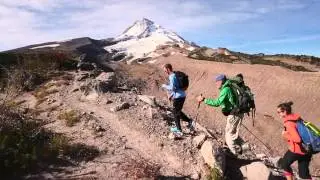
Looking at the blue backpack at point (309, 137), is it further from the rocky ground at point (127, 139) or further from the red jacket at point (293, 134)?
the rocky ground at point (127, 139)

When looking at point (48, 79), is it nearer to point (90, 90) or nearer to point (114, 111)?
point (90, 90)

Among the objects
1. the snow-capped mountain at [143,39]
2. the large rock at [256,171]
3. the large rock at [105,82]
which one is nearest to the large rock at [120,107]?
the large rock at [105,82]

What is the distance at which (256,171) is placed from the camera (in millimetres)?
11477

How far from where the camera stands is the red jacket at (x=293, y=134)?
30.8 ft

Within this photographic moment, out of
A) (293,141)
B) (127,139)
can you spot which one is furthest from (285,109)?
(127,139)

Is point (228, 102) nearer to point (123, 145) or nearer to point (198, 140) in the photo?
point (198, 140)

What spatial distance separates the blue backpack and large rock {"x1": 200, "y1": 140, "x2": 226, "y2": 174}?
8.35 ft

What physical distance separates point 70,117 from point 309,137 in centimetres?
805

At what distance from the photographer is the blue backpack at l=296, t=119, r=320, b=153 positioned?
30.3ft

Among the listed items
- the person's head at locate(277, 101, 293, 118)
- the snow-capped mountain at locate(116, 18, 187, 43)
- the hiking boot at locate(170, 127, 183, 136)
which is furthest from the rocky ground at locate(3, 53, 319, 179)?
the snow-capped mountain at locate(116, 18, 187, 43)

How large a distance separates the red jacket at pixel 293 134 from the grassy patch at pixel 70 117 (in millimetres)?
7157

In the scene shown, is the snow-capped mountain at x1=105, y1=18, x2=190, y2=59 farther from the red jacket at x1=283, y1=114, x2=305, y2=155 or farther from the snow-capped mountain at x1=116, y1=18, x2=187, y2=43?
the red jacket at x1=283, y1=114, x2=305, y2=155

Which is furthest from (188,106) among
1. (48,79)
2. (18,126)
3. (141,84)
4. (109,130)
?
(18,126)

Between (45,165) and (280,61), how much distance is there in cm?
3879
